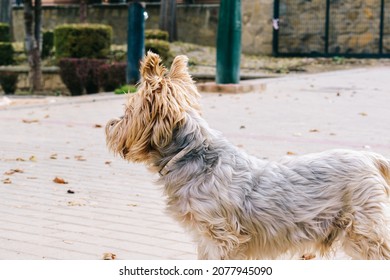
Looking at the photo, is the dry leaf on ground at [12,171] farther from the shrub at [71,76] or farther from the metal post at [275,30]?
the metal post at [275,30]

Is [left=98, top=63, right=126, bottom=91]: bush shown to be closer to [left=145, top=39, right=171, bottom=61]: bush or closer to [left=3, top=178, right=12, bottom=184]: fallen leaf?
[left=145, top=39, right=171, bottom=61]: bush

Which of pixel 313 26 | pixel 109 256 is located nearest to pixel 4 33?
pixel 313 26

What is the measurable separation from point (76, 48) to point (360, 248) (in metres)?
20.7

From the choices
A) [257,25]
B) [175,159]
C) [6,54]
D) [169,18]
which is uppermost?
[169,18]

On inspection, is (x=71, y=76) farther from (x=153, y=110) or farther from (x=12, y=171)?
(x=153, y=110)

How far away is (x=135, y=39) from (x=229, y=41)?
1.99m

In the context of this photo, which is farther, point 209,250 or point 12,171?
point 12,171

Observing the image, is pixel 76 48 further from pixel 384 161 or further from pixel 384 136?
pixel 384 161

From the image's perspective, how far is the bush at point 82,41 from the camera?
25.0 m

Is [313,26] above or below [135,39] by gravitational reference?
above

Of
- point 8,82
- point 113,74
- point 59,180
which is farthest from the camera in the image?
point 8,82

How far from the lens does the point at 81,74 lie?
23.0 m

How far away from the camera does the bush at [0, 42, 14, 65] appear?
2803cm

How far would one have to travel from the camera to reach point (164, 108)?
4934mm
